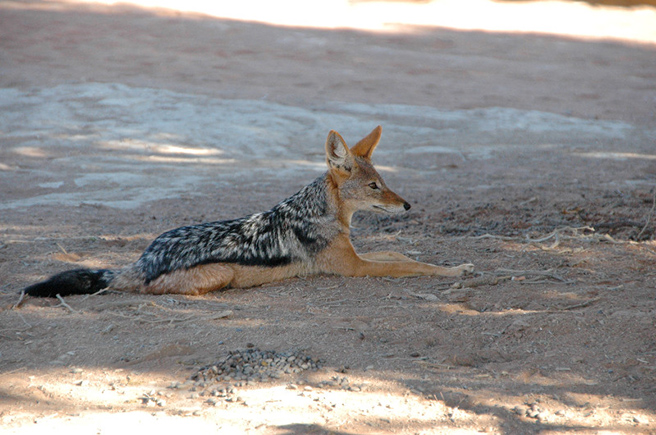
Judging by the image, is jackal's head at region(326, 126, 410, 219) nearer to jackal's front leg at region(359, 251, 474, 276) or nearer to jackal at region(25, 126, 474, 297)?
jackal at region(25, 126, 474, 297)

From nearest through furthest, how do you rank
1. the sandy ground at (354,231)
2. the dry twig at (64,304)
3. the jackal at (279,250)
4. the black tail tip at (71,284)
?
the sandy ground at (354,231) → the dry twig at (64,304) → the black tail tip at (71,284) → the jackal at (279,250)

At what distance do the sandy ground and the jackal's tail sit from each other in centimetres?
13

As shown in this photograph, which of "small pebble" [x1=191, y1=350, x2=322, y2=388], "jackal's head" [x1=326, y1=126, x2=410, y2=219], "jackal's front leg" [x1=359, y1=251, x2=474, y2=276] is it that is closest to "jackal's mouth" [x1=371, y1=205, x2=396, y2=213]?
"jackal's head" [x1=326, y1=126, x2=410, y2=219]

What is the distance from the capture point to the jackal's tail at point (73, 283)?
201 inches

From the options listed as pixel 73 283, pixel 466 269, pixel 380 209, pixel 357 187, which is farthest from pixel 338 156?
pixel 73 283

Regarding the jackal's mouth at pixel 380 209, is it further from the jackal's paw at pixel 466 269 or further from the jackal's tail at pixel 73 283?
the jackal's tail at pixel 73 283

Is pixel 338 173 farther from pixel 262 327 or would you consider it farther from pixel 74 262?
pixel 74 262

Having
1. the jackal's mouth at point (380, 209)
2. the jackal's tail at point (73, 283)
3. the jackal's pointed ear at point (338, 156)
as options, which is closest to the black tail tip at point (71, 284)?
the jackal's tail at point (73, 283)

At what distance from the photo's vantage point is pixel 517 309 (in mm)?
4797

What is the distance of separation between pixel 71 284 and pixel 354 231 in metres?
3.38

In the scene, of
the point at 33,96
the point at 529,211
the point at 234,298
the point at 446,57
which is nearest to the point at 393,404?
the point at 234,298

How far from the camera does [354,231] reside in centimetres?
745

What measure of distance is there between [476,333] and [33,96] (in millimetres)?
12540

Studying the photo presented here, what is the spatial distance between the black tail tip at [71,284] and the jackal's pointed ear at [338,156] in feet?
7.42
